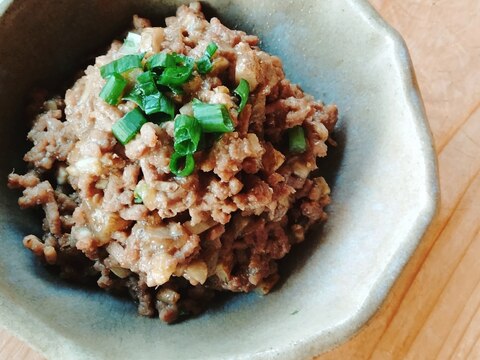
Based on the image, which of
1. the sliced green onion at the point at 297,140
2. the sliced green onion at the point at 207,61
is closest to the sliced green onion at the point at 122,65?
the sliced green onion at the point at 207,61

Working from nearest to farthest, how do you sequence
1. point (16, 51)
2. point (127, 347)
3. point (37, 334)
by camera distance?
point (37, 334)
point (127, 347)
point (16, 51)

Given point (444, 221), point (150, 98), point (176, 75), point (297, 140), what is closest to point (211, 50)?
point (176, 75)

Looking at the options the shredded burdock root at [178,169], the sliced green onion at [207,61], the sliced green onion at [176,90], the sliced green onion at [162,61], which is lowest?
the shredded burdock root at [178,169]

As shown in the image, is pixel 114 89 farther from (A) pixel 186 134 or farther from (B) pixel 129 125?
(A) pixel 186 134

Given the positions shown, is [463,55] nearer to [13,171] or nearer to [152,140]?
[152,140]

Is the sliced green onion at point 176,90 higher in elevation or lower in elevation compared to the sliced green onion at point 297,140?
higher

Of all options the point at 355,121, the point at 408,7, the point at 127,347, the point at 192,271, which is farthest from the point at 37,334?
the point at 408,7

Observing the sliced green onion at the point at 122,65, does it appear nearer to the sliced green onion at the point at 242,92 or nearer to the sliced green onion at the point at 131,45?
the sliced green onion at the point at 131,45

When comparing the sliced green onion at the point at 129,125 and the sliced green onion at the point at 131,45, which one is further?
the sliced green onion at the point at 131,45
